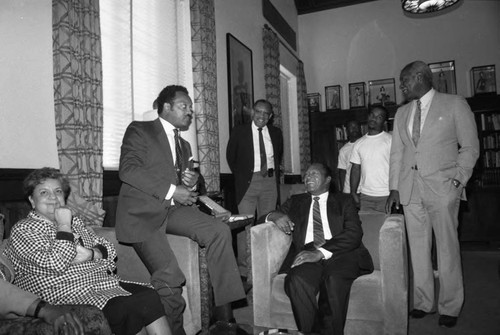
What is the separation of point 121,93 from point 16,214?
1.47 metres

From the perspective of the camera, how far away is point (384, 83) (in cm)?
748

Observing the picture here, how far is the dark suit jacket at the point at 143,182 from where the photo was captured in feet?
7.16

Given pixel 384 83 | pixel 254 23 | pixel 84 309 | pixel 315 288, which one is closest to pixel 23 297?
pixel 84 309

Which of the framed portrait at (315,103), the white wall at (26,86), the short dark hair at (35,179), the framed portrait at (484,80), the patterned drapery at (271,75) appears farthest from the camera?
the framed portrait at (315,103)

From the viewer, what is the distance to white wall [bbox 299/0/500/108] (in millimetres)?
6930

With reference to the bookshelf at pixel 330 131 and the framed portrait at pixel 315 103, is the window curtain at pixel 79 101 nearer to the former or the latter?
the bookshelf at pixel 330 131

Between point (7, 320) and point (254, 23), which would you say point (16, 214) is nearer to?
point (7, 320)

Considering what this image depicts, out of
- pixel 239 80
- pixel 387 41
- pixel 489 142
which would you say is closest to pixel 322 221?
pixel 239 80

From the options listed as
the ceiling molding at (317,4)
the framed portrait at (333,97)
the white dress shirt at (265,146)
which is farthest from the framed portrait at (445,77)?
the white dress shirt at (265,146)

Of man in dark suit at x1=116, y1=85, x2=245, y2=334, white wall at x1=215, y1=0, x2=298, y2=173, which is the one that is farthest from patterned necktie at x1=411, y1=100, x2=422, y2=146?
white wall at x1=215, y1=0, x2=298, y2=173

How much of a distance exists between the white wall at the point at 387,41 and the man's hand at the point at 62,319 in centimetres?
714

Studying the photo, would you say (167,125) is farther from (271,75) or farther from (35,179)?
(271,75)

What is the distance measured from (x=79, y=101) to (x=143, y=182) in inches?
30.0

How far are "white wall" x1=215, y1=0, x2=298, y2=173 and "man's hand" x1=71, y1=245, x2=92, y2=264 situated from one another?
2.77m
